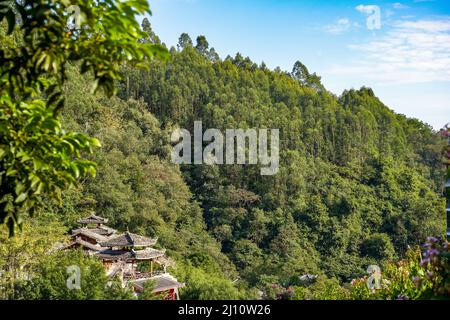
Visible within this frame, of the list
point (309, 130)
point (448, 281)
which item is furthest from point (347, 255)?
point (448, 281)

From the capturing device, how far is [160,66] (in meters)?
31.5

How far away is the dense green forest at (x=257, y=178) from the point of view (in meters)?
20.0

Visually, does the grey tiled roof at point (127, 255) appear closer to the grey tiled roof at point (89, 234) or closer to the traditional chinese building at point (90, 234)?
the traditional chinese building at point (90, 234)

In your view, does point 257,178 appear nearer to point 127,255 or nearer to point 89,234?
point 89,234

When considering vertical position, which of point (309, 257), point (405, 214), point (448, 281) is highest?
point (448, 281)

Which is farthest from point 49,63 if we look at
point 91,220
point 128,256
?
point 91,220

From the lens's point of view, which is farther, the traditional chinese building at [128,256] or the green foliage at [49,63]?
the traditional chinese building at [128,256]

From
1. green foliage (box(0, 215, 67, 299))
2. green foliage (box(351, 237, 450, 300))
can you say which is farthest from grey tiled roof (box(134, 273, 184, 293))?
green foliage (box(351, 237, 450, 300))

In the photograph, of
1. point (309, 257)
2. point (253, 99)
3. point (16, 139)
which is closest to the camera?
point (16, 139)

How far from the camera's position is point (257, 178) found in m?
27.2

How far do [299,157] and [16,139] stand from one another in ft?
87.7

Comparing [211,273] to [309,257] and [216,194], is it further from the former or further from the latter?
[216,194]

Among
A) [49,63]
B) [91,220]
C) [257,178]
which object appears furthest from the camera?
[257,178]

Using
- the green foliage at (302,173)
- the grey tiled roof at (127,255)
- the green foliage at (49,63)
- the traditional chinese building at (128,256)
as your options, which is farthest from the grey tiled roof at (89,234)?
the green foliage at (49,63)
